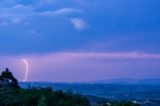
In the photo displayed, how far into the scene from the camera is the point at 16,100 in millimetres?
55844

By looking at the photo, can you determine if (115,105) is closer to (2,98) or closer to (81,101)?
(81,101)

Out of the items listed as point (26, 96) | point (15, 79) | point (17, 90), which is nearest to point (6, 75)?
point (15, 79)

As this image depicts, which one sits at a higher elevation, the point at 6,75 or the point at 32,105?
the point at 6,75

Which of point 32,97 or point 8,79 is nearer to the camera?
point 32,97

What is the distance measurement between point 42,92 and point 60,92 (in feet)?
11.1

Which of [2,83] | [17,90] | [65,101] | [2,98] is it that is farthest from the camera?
[2,83]

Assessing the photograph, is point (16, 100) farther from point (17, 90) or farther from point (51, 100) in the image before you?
point (17, 90)

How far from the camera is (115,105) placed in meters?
61.5

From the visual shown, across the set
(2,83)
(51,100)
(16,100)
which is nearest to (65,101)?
(51,100)

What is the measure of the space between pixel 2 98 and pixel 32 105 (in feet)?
11.0

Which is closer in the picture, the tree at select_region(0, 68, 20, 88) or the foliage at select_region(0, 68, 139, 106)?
the foliage at select_region(0, 68, 139, 106)

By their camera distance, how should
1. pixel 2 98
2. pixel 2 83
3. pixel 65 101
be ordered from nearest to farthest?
pixel 2 98
pixel 65 101
pixel 2 83

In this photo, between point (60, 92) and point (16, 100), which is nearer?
point (16, 100)

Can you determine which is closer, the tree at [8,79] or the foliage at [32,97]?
the foliage at [32,97]
